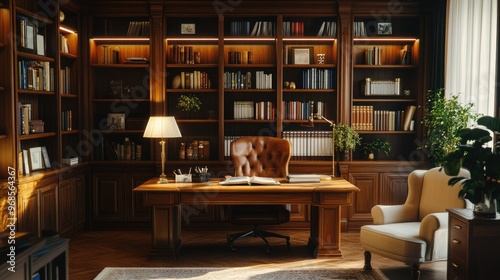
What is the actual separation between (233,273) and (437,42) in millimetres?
3434

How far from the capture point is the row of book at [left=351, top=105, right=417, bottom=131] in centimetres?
644

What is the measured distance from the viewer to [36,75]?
5.21m

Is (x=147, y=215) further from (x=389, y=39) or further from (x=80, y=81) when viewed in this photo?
(x=389, y=39)

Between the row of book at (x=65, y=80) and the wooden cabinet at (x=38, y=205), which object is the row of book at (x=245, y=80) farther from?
the wooden cabinet at (x=38, y=205)

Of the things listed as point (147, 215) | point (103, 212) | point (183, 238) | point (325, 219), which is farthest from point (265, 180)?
point (103, 212)

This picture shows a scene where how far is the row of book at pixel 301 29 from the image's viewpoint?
252 inches

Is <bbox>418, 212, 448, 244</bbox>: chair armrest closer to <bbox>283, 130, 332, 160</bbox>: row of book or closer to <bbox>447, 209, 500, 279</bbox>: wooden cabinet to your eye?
<bbox>447, 209, 500, 279</bbox>: wooden cabinet

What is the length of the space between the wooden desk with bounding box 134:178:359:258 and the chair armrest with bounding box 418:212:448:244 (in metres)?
0.79

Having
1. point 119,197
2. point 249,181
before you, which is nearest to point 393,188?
point 249,181

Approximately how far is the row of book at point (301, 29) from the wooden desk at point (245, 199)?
6.92 ft

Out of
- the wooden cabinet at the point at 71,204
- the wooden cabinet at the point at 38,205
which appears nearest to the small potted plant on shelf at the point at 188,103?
the wooden cabinet at the point at 71,204

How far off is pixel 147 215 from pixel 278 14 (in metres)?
2.82

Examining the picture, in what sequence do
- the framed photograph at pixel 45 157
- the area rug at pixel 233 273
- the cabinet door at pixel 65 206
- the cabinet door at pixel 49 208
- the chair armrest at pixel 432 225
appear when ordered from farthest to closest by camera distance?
the cabinet door at pixel 65 206
the framed photograph at pixel 45 157
the cabinet door at pixel 49 208
the area rug at pixel 233 273
the chair armrest at pixel 432 225

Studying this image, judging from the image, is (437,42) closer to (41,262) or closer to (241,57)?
(241,57)
